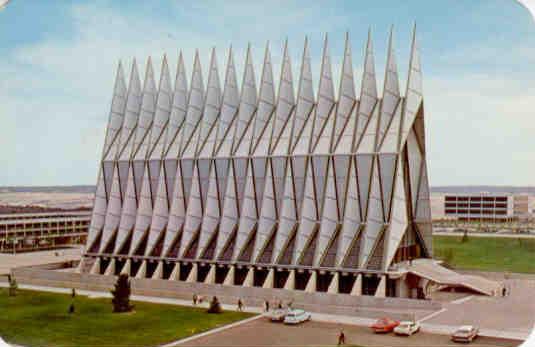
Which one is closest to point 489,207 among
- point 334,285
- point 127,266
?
point 127,266

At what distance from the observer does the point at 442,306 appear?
4003 centimetres

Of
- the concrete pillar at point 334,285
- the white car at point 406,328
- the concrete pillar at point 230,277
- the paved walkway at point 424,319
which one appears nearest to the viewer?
the white car at point 406,328

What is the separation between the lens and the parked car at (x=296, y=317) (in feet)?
118

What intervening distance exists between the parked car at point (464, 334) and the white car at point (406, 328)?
2.13 m

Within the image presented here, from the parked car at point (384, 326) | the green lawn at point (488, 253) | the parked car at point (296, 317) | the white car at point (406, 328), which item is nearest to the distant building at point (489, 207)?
the green lawn at point (488, 253)

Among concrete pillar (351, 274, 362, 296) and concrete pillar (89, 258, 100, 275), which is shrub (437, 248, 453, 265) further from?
concrete pillar (89, 258, 100, 275)

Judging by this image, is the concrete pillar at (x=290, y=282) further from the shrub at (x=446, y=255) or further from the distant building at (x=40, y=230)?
the distant building at (x=40, y=230)

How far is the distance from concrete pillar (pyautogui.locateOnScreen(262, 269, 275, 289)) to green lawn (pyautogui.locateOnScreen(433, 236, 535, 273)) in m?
22.2

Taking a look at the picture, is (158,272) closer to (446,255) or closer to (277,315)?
(277,315)

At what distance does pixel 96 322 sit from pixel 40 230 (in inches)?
2374

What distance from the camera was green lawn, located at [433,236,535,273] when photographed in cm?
6325

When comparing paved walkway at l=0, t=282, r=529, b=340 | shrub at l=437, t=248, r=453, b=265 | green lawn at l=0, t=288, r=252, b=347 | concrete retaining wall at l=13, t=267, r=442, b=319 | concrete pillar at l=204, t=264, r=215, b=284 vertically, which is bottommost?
green lawn at l=0, t=288, r=252, b=347

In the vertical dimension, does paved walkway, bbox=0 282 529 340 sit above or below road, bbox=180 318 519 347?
above

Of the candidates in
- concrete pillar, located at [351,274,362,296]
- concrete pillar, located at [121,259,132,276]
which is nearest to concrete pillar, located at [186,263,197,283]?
concrete pillar, located at [121,259,132,276]
